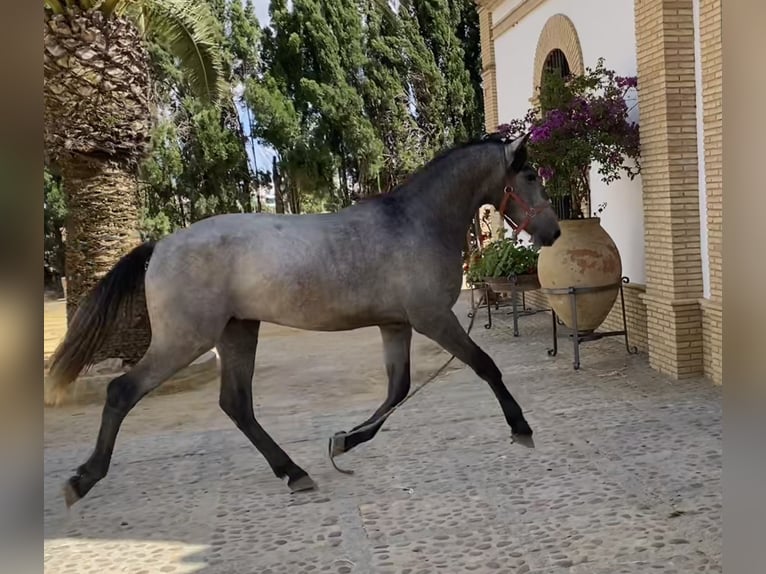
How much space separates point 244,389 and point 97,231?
486 centimetres

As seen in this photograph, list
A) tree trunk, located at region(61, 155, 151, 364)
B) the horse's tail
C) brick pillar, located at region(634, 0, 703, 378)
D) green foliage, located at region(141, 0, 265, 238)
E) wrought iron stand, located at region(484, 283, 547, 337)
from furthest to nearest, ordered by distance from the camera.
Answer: green foliage, located at region(141, 0, 265, 238) → wrought iron stand, located at region(484, 283, 547, 337) → tree trunk, located at region(61, 155, 151, 364) → brick pillar, located at region(634, 0, 703, 378) → the horse's tail

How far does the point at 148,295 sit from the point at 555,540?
2236 mm

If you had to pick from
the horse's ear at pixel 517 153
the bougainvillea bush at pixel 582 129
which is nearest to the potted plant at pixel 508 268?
the bougainvillea bush at pixel 582 129

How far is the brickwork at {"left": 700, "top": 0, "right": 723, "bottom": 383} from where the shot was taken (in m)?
5.68

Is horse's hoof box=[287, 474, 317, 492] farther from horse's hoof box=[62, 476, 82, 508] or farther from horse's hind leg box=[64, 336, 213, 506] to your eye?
horse's hoof box=[62, 476, 82, 508]

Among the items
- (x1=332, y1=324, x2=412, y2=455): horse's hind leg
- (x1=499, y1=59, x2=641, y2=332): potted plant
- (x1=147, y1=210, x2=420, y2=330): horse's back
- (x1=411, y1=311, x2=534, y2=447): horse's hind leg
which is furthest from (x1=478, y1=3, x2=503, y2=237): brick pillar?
(x1=147, y1=210, x2=420, y2=330): horse's back

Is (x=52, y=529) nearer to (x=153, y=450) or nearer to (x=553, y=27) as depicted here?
(x=153, y=450)

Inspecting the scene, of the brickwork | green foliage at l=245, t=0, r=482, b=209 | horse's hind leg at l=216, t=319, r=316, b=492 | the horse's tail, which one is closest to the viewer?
the horse's tail

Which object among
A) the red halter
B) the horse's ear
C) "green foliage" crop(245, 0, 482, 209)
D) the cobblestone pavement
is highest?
"green foliage" crop(245, 0, 482, 209)

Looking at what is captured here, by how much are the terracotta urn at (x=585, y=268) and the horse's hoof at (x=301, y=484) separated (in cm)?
366

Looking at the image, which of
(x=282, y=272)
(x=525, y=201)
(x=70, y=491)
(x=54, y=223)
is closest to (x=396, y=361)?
(x=282, y=272)

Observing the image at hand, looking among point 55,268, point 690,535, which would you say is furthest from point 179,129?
point 690,535

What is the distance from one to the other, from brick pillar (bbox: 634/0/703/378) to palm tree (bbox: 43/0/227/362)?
521 centimetres

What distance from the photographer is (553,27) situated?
954 cm
